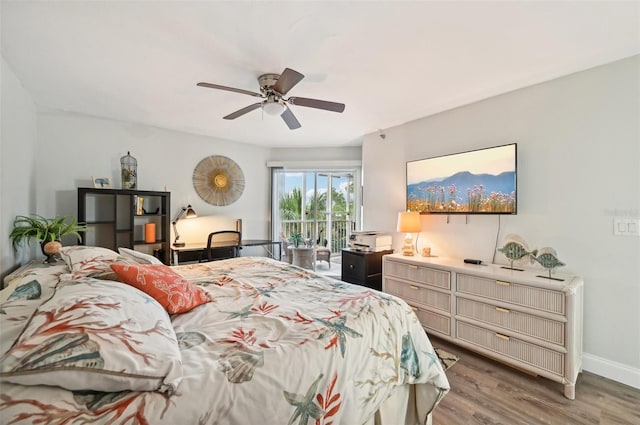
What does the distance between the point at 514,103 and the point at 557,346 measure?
2.05 metres

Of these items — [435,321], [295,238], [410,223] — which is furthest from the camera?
[295,238]

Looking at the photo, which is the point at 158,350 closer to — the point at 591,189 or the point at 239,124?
the point at 591,189

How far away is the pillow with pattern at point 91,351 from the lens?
67 centimetres

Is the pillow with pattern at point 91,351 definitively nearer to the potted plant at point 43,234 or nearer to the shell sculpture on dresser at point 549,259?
the potted plant at point 43,234

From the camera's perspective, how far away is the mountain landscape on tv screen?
99.3 inches

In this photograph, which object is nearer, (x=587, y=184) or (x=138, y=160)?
(x=587, y=184)

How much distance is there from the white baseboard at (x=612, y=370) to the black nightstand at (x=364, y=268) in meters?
1.91

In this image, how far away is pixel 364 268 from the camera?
3379mm

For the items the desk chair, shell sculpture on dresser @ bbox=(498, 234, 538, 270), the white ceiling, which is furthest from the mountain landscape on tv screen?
the desk chair

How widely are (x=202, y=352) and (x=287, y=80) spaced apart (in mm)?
1696

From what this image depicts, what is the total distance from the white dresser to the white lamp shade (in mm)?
376

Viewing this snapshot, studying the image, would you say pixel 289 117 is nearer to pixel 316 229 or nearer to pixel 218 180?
pixel 218 180

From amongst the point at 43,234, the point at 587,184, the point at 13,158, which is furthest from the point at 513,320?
the point at 13,158

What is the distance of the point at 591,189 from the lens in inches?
85.3
